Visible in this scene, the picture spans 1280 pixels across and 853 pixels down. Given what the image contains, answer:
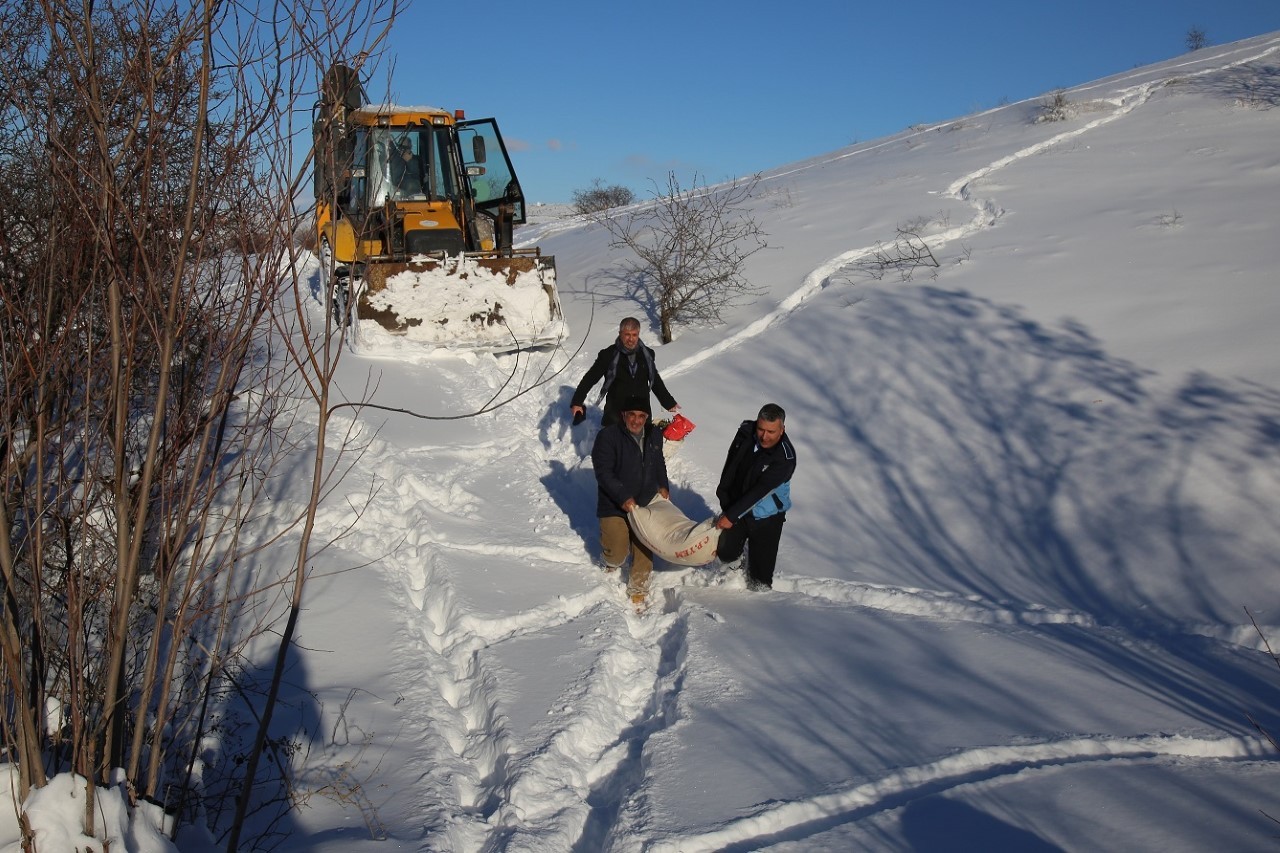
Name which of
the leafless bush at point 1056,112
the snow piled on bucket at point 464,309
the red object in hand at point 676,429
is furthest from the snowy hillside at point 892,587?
the leafless bush at point 1056,112

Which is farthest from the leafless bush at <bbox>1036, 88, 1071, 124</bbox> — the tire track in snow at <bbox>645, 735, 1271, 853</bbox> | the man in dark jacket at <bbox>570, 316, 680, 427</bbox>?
the tire track in snow at <bbox>645, 735, 1271, 853</bbox>

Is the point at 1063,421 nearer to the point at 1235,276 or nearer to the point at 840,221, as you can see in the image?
the point at 1235,276

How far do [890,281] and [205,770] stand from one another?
933cm

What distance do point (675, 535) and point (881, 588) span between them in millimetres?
1359

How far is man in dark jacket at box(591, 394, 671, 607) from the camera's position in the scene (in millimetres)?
6062

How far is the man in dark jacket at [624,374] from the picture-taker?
7590 mm

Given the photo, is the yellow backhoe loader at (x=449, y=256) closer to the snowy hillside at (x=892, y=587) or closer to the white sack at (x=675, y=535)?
the snowy hillside at (x=892, y=587)

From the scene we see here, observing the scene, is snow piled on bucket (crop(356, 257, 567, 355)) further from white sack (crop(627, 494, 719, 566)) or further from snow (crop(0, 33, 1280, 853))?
white sack (crop(627, 494, 719, 566))

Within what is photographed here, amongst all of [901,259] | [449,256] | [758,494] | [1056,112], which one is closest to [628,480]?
[758,494]

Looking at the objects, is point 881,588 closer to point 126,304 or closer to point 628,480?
point 628,480

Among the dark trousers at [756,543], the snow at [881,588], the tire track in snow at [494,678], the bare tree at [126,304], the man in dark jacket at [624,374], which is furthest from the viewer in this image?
the man in dark jacket at [624,374]

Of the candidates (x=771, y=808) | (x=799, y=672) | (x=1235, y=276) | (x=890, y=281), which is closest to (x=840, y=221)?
(x=890, y=281)

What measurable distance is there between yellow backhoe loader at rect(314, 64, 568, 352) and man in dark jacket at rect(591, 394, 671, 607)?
3.30 meters

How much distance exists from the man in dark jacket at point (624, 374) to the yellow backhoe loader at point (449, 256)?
5.77ft
